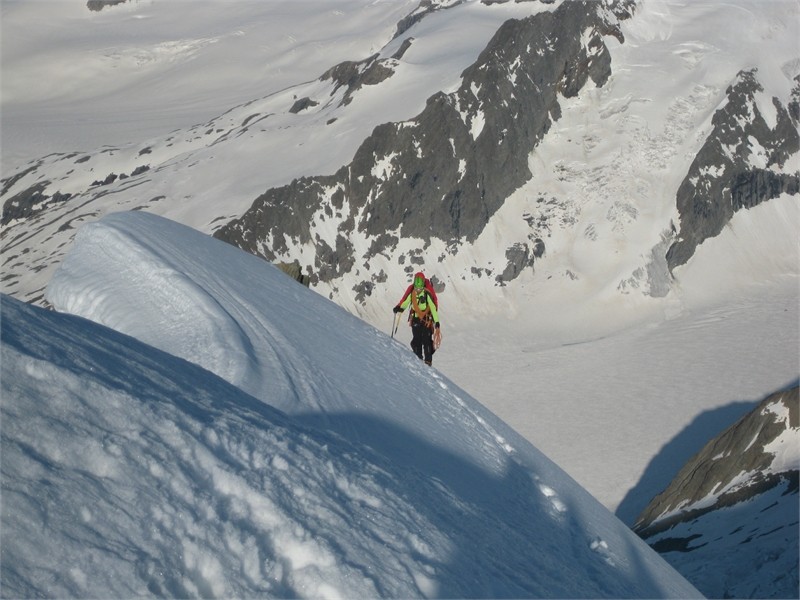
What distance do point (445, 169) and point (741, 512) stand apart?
47.1m

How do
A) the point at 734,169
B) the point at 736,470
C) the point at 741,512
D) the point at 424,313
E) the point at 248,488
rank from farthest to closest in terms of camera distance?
the point at 734,169 → the point at 736,470 → the point at 741,512 → the point at 424,313 → the point at 248,488

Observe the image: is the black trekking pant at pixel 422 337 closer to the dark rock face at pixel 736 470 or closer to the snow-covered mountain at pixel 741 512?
the snow-covered mountain at pixel 741 512

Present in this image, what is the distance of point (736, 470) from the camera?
68.2 feet

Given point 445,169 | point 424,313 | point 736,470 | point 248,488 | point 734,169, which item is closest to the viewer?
point 248,488

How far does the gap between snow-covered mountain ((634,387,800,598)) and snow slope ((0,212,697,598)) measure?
6606 mm

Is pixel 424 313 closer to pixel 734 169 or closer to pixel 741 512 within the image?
pixel 741 512

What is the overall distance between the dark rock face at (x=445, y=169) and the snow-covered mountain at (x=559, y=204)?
0.46 feet

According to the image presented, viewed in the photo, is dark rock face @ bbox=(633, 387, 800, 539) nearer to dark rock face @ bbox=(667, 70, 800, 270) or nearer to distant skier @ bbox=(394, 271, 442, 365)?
distant skier @ bbox=(394, 271, 442, 365)

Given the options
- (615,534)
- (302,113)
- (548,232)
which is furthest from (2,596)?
(302,113)

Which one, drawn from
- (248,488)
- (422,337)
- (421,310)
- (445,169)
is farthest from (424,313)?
(445,169)

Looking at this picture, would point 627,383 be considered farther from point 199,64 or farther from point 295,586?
point 199,64

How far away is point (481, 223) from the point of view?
204 ft

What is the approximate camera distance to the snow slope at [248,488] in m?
3.73

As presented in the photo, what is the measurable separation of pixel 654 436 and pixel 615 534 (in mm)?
33798
